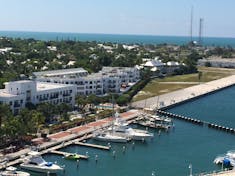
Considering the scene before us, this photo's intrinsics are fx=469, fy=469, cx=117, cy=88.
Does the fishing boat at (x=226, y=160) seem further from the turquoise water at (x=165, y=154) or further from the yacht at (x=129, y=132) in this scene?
the yacht at (x=129, y=132)

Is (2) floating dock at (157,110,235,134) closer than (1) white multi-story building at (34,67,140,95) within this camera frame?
Yes

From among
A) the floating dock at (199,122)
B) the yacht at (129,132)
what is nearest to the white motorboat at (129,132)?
the yacht at (129,132)

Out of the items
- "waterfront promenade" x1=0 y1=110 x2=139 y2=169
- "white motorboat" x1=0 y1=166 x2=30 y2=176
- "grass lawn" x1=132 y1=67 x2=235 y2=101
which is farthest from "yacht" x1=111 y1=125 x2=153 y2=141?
"grass lawn" x1=132 y1=67 x2=235 y2=101

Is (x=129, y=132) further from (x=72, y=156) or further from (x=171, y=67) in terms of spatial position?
(x=171, y=67)

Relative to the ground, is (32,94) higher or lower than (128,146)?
higher

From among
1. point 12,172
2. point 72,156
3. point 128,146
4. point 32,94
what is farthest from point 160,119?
point 12,172

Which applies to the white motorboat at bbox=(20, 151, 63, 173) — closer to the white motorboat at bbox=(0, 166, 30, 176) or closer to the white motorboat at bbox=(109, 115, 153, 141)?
the white motorboat at bbox=(0, 166, 30, 176)

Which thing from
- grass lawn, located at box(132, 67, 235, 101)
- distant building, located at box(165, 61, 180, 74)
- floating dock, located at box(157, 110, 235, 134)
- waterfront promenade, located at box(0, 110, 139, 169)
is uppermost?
distant building, located at box(165, 61, 180, 74)
